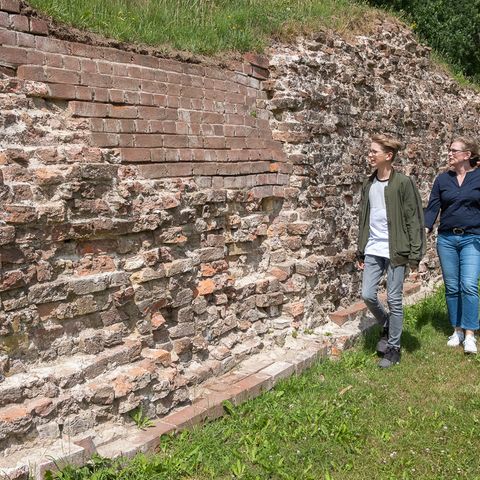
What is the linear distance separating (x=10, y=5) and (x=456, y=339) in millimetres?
4785

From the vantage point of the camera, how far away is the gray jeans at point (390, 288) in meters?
5.17

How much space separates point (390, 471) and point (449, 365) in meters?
2.00

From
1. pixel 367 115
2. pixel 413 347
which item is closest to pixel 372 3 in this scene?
pixel 367 115

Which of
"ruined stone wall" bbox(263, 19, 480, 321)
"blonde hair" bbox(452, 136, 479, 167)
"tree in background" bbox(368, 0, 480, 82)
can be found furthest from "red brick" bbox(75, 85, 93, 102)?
"tree in background" bbox(368, 0, 480, 82)

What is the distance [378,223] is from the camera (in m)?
5.26

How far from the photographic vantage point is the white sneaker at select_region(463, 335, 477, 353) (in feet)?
18.3

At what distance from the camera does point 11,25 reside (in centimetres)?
360

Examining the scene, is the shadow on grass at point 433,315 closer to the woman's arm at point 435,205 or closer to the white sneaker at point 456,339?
the white sneaker at point 456,339

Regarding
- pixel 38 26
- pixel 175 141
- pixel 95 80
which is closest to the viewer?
pixel 38 26

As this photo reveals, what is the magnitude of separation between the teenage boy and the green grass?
1.55 ft

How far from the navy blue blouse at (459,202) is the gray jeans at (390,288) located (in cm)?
83

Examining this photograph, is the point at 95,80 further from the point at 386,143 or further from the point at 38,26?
the point at 386,143

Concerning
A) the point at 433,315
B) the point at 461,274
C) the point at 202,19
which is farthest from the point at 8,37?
the point at 433,315

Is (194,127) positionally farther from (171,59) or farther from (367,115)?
(367,115)
